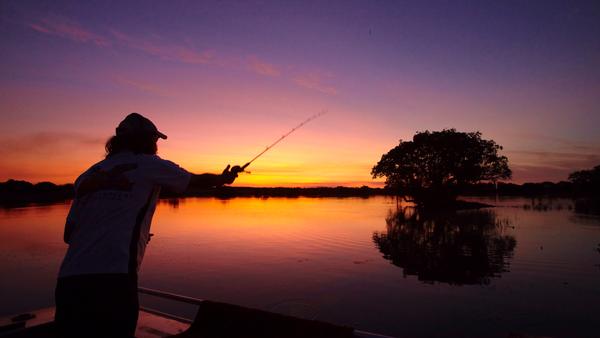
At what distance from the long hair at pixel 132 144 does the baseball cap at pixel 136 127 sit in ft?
0.12

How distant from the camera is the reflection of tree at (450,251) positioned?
46.7ft

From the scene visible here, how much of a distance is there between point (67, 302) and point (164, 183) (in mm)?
1128

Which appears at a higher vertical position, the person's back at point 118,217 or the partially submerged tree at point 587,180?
the partially submerged tree at point 587,180

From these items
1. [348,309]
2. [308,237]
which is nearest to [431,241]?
[308,237]

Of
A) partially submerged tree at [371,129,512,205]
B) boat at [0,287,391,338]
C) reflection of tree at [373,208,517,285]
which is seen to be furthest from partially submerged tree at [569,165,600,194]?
boat at [0,287,391,338]

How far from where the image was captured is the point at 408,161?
5431 centimetres

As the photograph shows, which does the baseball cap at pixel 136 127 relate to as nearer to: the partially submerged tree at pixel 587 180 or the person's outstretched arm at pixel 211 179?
the person's outstretched arm at pixel 211 179

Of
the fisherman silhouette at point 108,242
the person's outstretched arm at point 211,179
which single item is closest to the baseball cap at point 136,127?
the fisherman silhouette at point 108,242

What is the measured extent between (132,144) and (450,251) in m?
19.1

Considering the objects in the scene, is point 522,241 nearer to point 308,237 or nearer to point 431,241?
point 431,241

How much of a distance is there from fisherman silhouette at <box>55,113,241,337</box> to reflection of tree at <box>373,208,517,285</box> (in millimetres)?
12517

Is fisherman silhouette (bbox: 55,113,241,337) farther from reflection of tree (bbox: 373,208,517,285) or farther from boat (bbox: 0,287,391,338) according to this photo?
reflection of tree (bbox: 373,208,517,285)

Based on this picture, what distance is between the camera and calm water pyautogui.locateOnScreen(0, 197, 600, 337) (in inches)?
383

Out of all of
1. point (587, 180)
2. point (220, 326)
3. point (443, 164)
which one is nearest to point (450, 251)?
point (220, 326)
